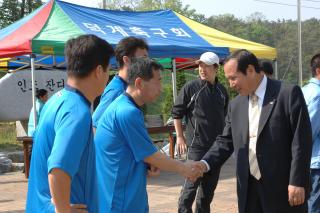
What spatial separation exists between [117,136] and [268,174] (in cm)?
116

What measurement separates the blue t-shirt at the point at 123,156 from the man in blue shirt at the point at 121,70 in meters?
0.63

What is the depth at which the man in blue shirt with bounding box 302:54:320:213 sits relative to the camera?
4969mm

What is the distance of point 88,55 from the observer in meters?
2.65

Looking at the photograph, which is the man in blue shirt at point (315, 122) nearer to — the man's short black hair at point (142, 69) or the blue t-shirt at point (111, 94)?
the blue t-shirt at point (111, 94)

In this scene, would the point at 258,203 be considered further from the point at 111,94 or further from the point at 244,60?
the point at 111,94

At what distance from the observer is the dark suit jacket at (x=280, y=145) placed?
12.1 ft

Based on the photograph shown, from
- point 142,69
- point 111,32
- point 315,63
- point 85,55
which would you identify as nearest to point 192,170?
point 142,69

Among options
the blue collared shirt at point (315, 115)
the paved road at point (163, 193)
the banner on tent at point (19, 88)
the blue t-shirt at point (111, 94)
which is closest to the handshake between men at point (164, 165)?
the blue t-shirt at point (111, 94)

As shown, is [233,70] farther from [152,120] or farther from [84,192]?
[152,120]

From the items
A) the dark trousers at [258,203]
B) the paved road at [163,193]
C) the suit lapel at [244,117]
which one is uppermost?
the suit lapel at [244,117]

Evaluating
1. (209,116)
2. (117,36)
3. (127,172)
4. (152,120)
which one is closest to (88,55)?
(127,172)

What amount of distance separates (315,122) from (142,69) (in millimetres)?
2231

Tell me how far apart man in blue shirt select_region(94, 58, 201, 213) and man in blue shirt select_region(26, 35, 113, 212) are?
0.54 m

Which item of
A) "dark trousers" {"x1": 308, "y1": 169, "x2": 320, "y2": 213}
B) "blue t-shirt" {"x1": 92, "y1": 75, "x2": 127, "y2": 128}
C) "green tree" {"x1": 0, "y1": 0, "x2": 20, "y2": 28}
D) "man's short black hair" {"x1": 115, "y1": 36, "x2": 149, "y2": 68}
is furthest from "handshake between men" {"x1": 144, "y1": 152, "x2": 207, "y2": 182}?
"green tree" {"x1": 0, "y1": 0, "x2": 20, "y2": 28}
